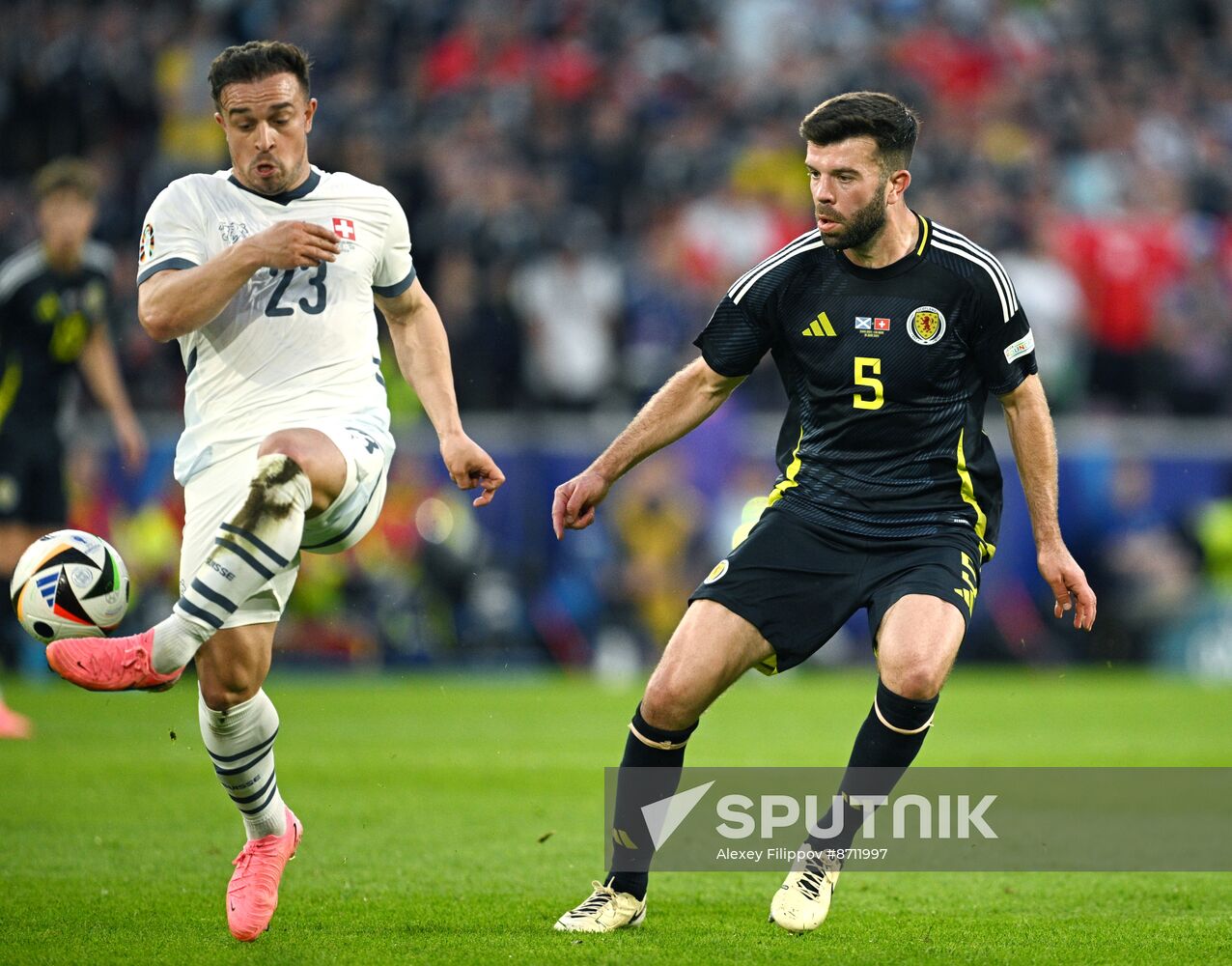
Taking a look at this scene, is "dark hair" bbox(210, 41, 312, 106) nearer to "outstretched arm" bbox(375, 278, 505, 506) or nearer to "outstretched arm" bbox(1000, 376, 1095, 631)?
"outstretched arm" bbox(375, 278, 505, 506)

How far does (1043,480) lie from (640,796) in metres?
1.69

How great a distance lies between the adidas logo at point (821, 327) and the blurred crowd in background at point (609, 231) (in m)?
9.65

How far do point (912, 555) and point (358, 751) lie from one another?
5.29m

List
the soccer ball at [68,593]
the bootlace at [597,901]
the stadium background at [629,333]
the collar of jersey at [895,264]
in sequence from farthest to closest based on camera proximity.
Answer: the stadium background at [629,333], the collar of jersey at [895,264], the bootlace at [597,901], the soccer ball at [68,593]

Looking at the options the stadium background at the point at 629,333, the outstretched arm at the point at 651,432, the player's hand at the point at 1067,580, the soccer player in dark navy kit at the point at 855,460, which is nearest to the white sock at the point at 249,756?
the soccer player in dark navy kit at the point at 855,460

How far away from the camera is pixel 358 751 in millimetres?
10320

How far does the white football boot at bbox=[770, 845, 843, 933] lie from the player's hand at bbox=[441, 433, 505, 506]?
A: 1580 mm

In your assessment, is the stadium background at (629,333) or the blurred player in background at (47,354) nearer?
the blurred player in background at (47,354)

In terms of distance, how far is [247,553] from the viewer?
5246 mm

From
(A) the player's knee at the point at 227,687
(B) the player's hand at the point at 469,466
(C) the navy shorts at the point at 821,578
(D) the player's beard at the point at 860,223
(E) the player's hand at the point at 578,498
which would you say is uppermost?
(D) the player's beard at the point at 860,223

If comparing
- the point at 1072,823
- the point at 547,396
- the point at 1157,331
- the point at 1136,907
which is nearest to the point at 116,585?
the point at 1136,907

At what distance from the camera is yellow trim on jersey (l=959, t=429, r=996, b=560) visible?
19.5ft

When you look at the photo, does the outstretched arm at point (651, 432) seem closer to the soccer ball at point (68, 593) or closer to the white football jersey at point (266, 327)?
the white football jersey at point (266, 327)

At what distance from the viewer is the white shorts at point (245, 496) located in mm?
5531
